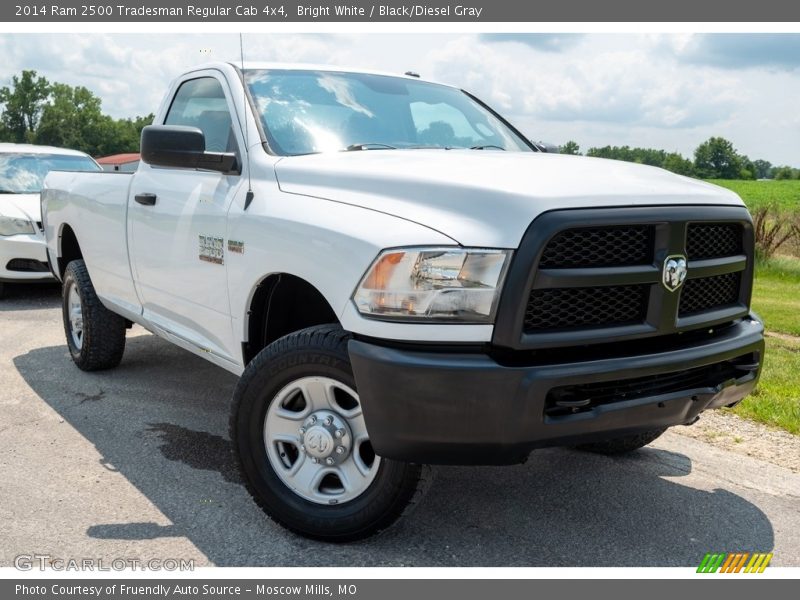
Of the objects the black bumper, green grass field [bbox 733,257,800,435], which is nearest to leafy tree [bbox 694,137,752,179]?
green grass field [bbox 733,257,800,435]

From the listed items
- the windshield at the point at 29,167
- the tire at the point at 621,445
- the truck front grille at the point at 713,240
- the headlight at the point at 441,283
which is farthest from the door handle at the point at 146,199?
the windshield at the point at 29,167

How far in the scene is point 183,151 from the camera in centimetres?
380

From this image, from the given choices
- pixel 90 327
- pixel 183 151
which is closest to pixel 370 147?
pixel 183 151

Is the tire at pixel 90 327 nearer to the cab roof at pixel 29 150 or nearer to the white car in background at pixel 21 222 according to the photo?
the white car in background at pixel 21 222

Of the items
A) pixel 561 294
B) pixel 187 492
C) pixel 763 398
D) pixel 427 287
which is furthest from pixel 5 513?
pixel 763 398

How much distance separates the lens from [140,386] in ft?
18.3

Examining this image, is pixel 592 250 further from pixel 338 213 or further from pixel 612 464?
pixel 612 464

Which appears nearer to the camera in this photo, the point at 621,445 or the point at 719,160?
the point at 621,445

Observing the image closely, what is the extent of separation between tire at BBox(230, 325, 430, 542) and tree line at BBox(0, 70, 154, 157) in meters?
105

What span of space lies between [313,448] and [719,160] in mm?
69344

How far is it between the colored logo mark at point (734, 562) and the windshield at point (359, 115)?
2.30 meters

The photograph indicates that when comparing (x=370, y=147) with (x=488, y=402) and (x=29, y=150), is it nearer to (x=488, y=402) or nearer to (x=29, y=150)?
(x=488, y=402)

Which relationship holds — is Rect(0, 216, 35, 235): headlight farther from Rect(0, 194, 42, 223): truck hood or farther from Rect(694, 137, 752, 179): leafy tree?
Rect(694, 137, 752, 179): leafy tree

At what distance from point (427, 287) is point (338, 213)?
0.58 m
